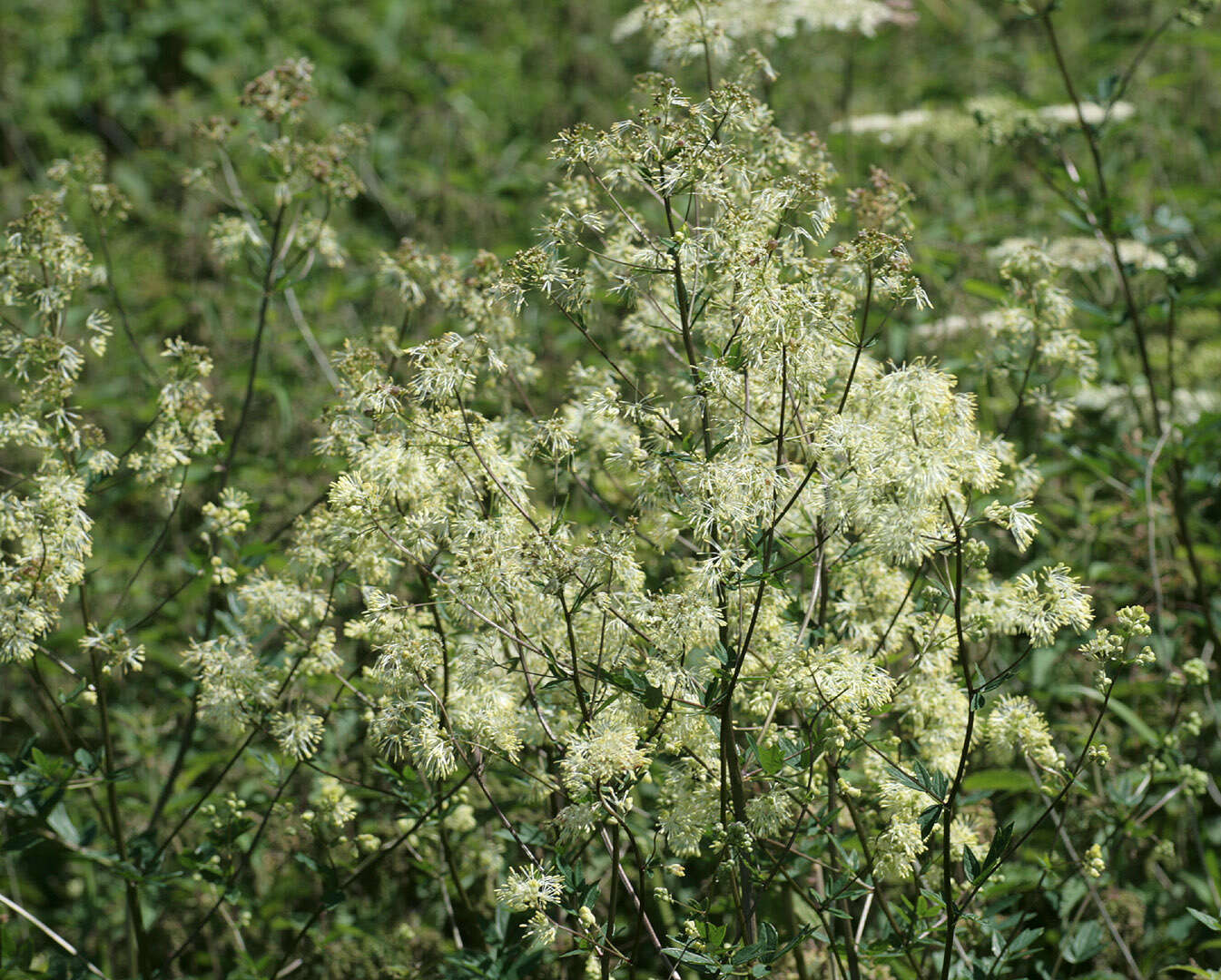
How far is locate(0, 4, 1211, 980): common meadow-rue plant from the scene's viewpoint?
8.17ft

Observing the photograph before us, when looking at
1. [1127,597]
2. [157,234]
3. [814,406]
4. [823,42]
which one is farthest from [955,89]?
[814,406]

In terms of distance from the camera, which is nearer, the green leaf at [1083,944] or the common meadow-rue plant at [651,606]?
the common meadow-rue plant at [651,606]

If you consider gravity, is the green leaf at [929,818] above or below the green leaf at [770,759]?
below

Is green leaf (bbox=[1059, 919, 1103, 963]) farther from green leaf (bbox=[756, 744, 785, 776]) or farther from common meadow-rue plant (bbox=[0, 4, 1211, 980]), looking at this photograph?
green leaf (bbox=[756, 744, 785, 776])

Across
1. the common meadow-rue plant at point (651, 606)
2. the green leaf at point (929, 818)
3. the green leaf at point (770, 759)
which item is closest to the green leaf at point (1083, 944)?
the common meadow-rue plant at point (651, 606)

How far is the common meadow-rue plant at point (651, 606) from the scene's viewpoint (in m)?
2.49

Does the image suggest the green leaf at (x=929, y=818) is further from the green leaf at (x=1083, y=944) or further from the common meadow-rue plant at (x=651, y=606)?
the green leaf at (x=1083, y=944)

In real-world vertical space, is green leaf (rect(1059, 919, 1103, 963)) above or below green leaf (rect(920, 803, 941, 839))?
below

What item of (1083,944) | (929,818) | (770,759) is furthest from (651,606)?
(1083,944)

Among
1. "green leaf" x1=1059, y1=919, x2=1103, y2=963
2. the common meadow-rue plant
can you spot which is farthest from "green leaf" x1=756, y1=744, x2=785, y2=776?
"green leaf" x1=1059, y1=919, x2=1103, y2=963

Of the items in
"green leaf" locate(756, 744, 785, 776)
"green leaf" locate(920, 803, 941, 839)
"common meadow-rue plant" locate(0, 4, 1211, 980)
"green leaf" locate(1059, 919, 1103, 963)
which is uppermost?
"common meadow-rue plant" locate(0, 4, 1211, 980)

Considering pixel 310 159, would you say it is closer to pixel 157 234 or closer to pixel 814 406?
pixel 814 406

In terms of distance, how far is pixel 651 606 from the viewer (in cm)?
249

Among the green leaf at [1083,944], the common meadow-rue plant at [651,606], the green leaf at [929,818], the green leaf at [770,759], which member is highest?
the common meadow-rue plant at [651,606]
